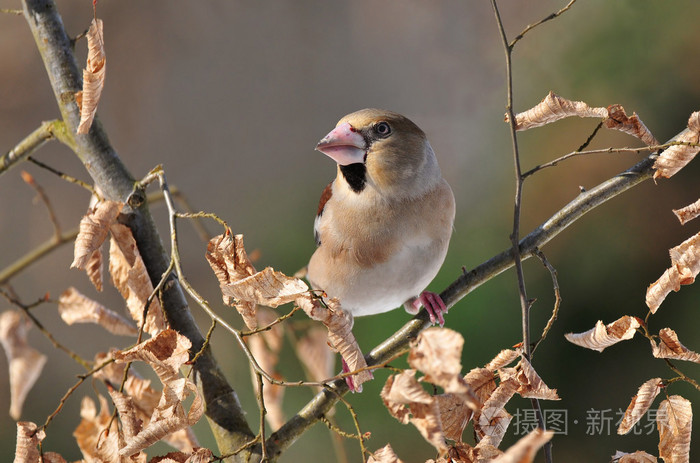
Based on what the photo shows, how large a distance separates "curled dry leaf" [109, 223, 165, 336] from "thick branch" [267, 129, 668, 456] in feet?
0.63

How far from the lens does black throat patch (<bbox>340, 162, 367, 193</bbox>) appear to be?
0.85 m

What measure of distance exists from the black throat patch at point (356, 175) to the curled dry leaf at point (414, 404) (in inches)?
15.3

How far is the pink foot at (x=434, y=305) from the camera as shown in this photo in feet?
2.73

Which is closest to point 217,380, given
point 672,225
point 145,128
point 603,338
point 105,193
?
point 105,193

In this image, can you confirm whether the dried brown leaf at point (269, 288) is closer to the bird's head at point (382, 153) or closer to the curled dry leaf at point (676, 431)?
the bird's head at point (382, 153)

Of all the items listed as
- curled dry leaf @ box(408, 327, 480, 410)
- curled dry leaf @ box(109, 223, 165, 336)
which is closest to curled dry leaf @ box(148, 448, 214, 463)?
curled dry leaf @ box(109, 223, 165, 336)

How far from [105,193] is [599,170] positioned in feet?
4.65

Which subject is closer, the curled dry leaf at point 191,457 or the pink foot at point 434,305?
the curled dry leaf at point 191,457

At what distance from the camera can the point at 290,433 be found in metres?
0.79

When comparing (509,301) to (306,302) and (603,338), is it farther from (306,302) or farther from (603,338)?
(306,302)

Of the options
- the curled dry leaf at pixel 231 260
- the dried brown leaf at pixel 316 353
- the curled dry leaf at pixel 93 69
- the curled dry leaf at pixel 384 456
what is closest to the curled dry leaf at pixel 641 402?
the curled dry leaf at pixel 384 456

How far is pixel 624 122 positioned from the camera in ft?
2.24

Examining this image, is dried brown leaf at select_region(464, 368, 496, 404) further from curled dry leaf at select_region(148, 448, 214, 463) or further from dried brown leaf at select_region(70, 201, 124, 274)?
dried brown leaf at select_region(70, 201, 124, 274)

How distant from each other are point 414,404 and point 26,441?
38 cm
